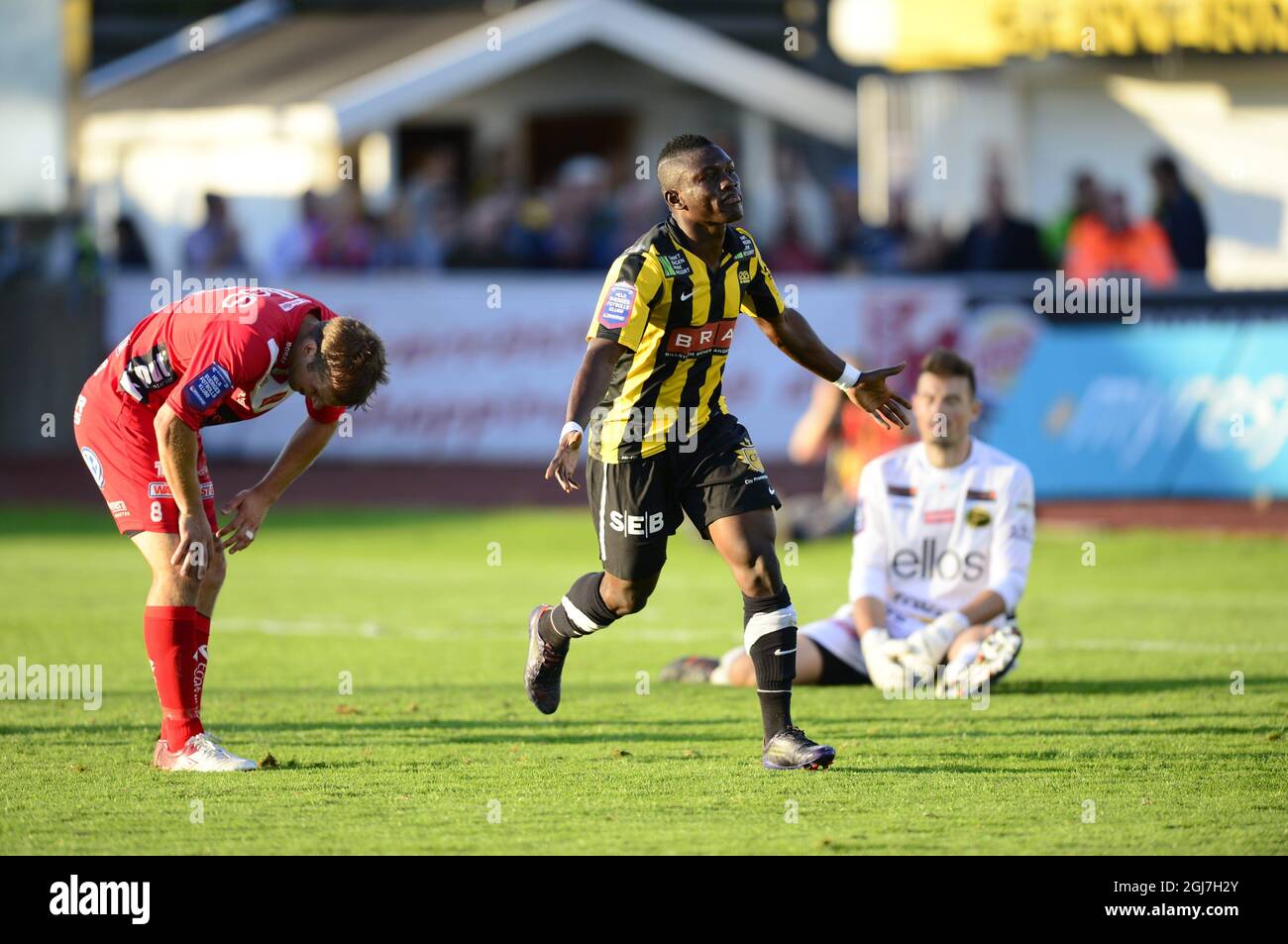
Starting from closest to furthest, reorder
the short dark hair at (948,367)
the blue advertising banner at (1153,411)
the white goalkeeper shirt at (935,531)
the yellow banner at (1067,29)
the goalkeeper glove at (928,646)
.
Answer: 1. the goalkeeper glove at (928,646)
2. the short dark hair at (948,367)
3. the white goalkeeper shirt at (935,531)
4. the blue advertising banner at (1153,411)
5. the yellow banner at (1067,29)

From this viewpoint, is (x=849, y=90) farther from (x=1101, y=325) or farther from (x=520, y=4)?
(x=1101, y=325)

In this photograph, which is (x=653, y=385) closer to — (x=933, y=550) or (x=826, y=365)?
(x=826, y=365)

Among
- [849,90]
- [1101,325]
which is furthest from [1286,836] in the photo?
[849,90]

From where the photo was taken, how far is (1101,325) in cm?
1689

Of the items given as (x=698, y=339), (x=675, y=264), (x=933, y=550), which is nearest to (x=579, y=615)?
(x=698, y=339)

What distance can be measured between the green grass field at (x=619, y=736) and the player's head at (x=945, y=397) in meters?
1.28

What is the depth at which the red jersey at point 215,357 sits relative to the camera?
6746 mm

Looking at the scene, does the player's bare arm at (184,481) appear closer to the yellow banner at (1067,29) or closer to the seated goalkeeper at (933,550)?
the seated goalkeeper at (933,550)

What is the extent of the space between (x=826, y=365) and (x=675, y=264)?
839mm

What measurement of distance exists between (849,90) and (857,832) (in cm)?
2365

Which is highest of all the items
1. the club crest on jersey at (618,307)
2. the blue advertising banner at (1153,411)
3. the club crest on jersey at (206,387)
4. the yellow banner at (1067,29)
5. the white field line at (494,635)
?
the yellow banner at (1067,29)

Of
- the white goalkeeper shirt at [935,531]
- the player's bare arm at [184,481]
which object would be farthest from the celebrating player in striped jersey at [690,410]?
the white goalkeeper shirt at [935,531]

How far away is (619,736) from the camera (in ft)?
25.5
